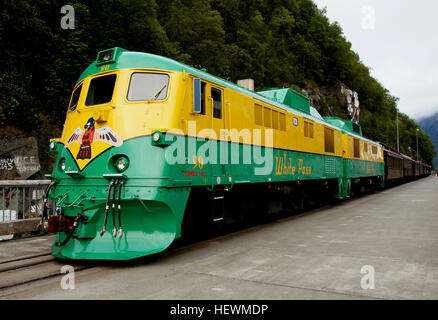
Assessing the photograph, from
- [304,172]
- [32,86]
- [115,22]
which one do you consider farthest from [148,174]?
[115,22]

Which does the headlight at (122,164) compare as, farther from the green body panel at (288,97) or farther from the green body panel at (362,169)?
the green body panel at (362,169)

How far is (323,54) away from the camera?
A: 5294 cm

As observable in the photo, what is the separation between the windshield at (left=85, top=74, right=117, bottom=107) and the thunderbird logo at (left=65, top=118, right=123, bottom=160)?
50cm

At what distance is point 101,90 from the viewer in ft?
21.3

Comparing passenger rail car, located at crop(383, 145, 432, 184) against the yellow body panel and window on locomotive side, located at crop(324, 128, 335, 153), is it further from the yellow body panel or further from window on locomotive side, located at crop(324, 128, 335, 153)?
the yellow body panel

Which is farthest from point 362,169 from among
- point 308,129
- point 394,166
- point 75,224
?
point 75,224

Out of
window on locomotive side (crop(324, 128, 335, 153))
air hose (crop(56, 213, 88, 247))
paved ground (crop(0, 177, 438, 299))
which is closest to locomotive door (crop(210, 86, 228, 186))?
paved ground (crop(0, 177, 438, 299))

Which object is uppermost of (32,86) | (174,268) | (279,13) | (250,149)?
(279,13)

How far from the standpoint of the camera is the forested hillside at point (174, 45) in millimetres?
15656
